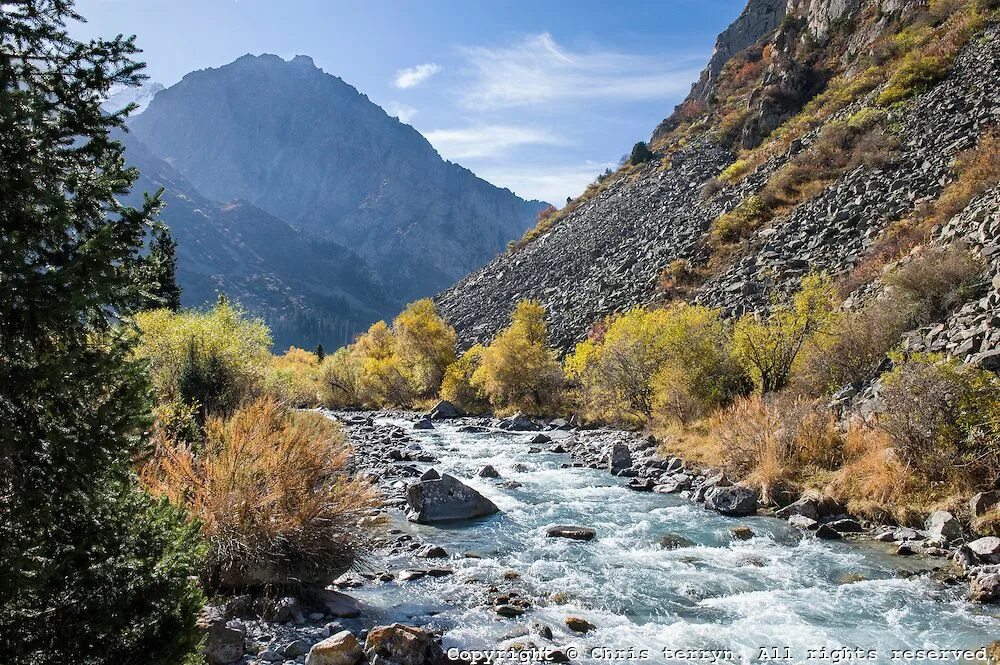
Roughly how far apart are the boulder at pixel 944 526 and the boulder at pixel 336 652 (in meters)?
9.58

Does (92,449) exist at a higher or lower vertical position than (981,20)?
lower

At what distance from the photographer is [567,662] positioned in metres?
6.90

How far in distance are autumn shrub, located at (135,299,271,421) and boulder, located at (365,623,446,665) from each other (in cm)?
1182

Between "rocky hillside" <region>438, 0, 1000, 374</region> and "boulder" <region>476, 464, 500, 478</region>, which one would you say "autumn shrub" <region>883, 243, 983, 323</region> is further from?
"boulder" <region>476, 464, 500, 478</region>

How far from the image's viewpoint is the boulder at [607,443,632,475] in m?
18.4

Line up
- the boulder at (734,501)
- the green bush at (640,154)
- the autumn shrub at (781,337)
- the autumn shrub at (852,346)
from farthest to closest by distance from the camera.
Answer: the green bush at (640,154)
the autumn shrub at (781,337)
the autumn shrub at (852,346)
the boulder at (734,501)

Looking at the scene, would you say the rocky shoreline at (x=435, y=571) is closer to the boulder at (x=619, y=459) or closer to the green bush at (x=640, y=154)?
the boulder at (x=619, y=459)

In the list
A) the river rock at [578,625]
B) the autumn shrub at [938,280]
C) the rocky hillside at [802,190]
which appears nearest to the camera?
the river rock at [578,625]

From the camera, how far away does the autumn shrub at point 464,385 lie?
39.2 m

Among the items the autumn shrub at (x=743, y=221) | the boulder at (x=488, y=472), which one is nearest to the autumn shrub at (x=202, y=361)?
the boulder at (x=488, y=472)

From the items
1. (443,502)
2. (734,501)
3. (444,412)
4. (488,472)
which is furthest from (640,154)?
(443,502)

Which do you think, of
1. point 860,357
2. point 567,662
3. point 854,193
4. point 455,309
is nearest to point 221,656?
point 567,662

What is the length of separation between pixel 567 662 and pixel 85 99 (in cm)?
709

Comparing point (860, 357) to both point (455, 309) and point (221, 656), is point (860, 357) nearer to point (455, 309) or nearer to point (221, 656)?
point (221, 656)
